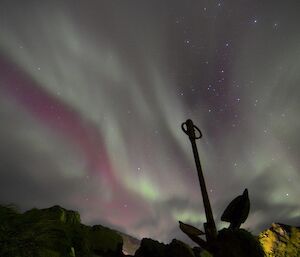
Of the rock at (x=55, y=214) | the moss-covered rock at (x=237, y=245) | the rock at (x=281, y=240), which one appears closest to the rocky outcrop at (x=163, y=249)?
the moss-covered rock at (x=237, y=245)

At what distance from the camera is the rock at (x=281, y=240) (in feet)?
59.8

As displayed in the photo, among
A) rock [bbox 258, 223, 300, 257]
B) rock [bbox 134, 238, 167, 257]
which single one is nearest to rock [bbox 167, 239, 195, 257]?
rock [bbox 134, 238, 167, 257]

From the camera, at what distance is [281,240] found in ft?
61.1

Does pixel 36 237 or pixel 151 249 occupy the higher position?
pixel 151 249


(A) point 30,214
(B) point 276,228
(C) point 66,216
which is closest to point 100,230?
(C) point 66,216

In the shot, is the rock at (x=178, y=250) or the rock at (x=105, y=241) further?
the rock at (x=105, y=241)

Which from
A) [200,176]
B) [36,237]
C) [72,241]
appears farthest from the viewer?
[200,176]

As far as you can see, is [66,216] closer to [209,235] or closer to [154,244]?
[154,244]

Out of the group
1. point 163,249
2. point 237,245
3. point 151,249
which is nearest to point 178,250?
point 163,249

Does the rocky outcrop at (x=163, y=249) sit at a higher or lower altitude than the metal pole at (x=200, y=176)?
lower

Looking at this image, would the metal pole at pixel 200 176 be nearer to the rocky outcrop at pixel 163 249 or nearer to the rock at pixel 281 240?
the rocky outcrop at pixel 163 249

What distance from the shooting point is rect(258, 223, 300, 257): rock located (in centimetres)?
1823

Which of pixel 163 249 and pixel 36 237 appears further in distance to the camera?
pixel 163 249

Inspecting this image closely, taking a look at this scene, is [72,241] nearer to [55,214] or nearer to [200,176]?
[55,214]
